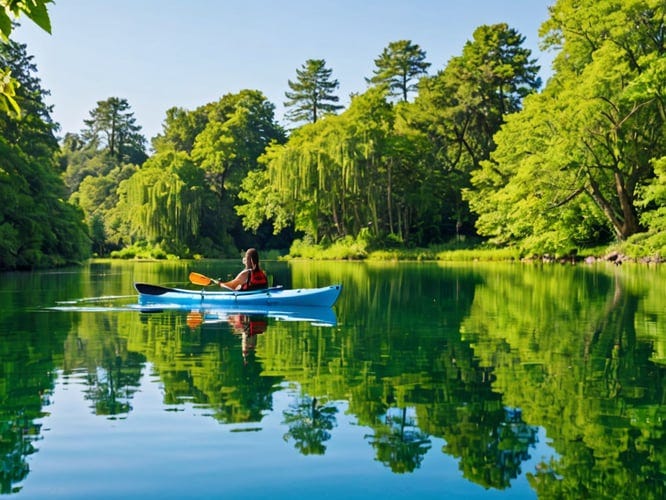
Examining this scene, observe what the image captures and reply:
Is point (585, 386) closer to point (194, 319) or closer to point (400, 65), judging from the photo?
point (194, 319)

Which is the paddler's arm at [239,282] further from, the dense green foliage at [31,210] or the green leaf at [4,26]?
the dense green foliage at [31,210]

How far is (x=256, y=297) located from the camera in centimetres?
1598

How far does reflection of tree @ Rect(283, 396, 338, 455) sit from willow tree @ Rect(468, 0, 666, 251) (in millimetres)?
26759

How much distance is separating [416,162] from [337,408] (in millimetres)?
43257

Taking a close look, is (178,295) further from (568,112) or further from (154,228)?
(154,228)

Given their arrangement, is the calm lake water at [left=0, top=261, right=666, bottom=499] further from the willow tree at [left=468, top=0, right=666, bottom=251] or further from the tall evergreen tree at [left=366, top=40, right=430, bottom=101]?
the tall evergreen tree at [left=366, top=40, right=430, bottom=101]

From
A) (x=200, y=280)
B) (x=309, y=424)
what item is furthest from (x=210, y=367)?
(x=200, y=280)

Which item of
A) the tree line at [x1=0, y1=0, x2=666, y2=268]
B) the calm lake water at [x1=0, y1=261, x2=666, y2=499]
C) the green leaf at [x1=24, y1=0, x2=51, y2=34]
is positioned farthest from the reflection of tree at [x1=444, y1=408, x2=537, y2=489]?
the tree line at [x1=0, y1=0, x2=666, y2=268]

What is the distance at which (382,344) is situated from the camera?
10.7 m

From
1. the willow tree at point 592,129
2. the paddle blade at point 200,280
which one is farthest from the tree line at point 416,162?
the paddle blade at point 200,280

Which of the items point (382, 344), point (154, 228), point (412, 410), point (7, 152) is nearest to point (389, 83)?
point (154, 228)

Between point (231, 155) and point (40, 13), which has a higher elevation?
point (231, 155)

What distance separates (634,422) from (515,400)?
108 centimetres

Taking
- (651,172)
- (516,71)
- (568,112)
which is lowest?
(651,172)
